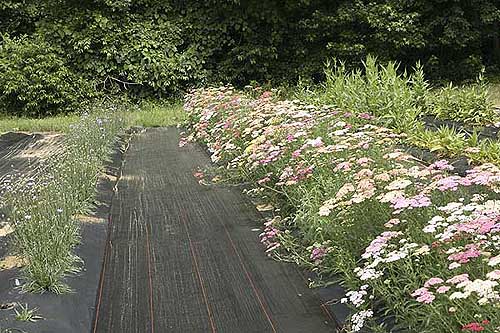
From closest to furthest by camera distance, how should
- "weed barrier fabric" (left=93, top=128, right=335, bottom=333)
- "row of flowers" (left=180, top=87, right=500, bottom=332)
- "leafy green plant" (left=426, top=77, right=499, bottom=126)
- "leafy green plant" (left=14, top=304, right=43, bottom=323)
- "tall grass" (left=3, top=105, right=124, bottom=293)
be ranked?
"row of flowers" (left=180, top=87, right=500, bottom=332) → "leafy green plant" (left=14, top=304, right=43, bottom=323) → "weed barrier fabric" (left=93, top=128, right=335, bottom=333) → "tall grass" (left=3, top=105, right=124, bottom=293) → "leafy green plant" (left=426, top=77, right=499, bottom=126)

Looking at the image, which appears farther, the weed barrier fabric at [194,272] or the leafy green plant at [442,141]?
the leafy green plant at [442,141]

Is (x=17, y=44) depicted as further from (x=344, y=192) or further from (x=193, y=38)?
(x=344, y=192)

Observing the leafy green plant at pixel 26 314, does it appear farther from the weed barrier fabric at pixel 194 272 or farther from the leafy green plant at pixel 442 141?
the leafy green plant at pixel 442 141

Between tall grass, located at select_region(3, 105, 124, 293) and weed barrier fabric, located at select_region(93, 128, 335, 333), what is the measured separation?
0.25 metres

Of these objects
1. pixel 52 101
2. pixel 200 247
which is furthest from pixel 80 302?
pixel 52 101

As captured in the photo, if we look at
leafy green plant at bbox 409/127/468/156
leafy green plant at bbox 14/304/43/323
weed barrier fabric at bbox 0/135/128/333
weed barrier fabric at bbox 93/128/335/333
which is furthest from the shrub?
leafy green plant at bbox 14/304/43/323

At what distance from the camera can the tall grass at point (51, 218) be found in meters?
2.88

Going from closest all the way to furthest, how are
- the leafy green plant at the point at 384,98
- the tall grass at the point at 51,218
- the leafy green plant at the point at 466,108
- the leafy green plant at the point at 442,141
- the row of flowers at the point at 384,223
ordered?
1. the row of flowers at the point at 384,223
2. the tall grass at the point at 51,218
3. the leafy green plant at the point at 442,141
4. the leafy green plant at the point at 384,98
5. the leafy green plant at the point at 466,108

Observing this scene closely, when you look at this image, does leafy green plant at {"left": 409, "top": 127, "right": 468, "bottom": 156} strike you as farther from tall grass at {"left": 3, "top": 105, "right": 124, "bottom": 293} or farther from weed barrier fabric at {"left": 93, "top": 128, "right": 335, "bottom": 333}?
tall grass at {"left": 3, "top": 105, "right": 124, "bottom": 293}

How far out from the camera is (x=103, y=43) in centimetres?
1187

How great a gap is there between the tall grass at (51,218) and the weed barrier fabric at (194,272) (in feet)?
0.82

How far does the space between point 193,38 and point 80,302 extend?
1045cm

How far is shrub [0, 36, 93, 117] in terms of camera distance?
1122cm

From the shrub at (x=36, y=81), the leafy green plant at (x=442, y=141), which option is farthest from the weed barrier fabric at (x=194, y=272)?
the shrub at (x=36, y=81)
